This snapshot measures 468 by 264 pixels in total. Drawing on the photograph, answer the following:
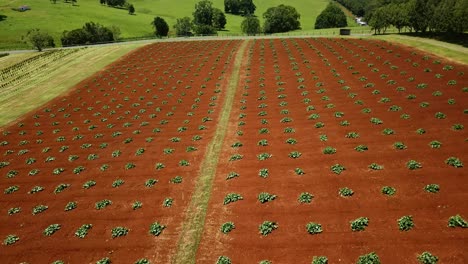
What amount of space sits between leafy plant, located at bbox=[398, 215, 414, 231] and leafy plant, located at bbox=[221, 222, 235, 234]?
9885 mm

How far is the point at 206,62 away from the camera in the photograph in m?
63.7

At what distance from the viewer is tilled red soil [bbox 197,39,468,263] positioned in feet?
60.1

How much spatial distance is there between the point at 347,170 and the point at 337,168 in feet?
2.41

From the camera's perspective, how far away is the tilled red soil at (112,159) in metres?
21.3

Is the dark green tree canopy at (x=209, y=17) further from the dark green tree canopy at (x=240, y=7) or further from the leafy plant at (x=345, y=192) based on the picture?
the leafy plant at (x=345, y=192)

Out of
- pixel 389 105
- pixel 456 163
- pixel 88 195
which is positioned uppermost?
pixel 389 105

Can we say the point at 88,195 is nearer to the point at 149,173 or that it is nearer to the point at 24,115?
the point at 149,173

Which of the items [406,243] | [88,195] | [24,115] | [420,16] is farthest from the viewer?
[420,16]

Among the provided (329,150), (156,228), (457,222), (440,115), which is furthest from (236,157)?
(440,115)

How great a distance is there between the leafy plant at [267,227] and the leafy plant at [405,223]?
713 centimetres

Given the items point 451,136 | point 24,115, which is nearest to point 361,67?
point 451,136

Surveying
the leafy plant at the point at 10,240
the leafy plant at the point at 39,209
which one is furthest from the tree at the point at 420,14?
the leafy plant at the point at 10,240

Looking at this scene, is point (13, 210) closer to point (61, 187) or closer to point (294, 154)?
point (61, 187)

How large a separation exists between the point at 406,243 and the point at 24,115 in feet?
166
